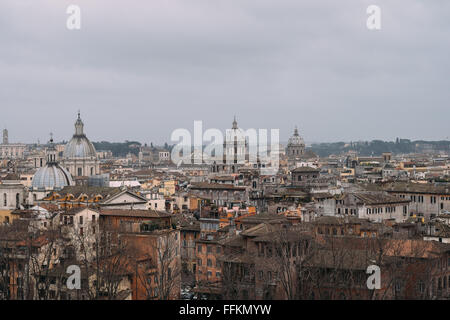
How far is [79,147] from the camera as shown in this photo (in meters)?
76.9

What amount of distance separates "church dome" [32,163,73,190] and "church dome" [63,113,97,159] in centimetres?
2519

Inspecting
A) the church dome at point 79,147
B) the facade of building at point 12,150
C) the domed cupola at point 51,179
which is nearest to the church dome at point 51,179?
A: the domed cupola at point 51,179

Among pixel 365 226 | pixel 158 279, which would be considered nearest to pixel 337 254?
pixel 158 279

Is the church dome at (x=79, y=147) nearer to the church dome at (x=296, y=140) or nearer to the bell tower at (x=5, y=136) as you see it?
the church dome at (x=296, y=140)

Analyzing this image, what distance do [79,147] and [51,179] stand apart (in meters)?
26.8

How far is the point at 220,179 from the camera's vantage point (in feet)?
196

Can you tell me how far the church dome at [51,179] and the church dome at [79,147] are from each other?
25.2 metres

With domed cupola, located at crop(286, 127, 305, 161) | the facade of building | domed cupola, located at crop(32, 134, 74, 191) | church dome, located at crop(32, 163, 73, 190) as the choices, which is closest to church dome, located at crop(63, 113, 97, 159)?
domed cupola, located at crop(32, 134, 74, 191)

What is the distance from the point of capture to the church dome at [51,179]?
4997 cm

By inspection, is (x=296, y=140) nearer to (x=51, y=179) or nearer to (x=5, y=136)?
(x=5, y=136)

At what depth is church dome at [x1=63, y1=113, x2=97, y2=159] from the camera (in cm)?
7681

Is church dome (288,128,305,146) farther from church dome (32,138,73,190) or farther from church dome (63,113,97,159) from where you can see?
church dome (32,138,73,190)
